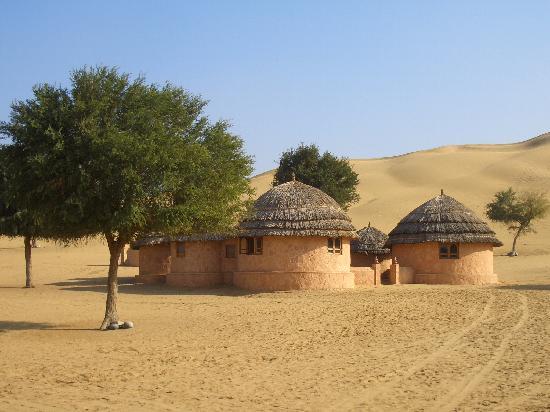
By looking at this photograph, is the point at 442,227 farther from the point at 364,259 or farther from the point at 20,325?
the point at 20,325

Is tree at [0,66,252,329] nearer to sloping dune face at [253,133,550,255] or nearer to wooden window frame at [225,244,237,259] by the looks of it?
wooden window frame at [225,244,237,259]

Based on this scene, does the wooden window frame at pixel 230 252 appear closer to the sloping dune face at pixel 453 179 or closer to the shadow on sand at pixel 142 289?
the shadow on sand at pixel 142 289

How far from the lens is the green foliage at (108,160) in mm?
16641

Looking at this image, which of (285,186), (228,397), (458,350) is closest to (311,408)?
(228,397)

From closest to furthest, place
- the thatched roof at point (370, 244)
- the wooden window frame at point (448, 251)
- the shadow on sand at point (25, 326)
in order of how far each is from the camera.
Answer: the shadow on sand at point (25, 326) < the wooden window frame at point (448, 251) < the thatched roof at point (370, 244)

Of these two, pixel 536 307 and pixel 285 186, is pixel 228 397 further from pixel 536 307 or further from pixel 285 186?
pixel 285 186

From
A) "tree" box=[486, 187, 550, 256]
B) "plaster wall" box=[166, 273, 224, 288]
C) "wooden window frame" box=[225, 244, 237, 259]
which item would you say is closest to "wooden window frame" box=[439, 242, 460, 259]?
"wooden window frame" box=[225, 244, 237, 259]

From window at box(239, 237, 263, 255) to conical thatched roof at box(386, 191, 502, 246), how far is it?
7901 millimetres

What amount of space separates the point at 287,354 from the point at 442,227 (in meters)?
20.6

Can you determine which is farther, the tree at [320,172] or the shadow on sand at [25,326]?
the tree at [320,172]

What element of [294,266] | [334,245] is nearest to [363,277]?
[334,245]

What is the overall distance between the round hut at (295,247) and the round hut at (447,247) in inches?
200

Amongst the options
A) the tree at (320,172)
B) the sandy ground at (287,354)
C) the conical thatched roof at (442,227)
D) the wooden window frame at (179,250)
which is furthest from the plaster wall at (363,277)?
the tree at (320,172)

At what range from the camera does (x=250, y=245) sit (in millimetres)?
29750
